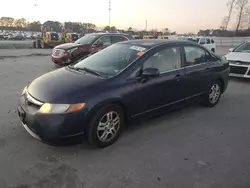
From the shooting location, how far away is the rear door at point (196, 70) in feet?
16.9

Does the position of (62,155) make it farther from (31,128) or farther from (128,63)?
(128,63)

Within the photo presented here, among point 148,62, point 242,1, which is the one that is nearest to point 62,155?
point 148,62

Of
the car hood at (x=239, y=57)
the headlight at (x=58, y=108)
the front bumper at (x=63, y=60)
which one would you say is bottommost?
the front bumper at (x=63, y=60)

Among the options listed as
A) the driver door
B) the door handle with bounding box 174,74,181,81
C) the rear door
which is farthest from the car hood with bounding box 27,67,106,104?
the rear door

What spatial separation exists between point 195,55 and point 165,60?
1080 millimetres

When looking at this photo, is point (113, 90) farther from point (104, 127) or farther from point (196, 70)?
point (196, 70)

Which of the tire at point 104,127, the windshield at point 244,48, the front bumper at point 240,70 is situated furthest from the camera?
the windshield at point 244,48

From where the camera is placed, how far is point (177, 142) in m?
4.20

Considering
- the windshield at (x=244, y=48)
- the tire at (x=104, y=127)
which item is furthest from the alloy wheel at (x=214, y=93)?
the windshield at (x=244, y=48)

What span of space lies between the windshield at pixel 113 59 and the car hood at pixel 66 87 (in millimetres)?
325

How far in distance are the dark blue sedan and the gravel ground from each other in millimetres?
305

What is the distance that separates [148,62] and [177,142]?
4.57 ft

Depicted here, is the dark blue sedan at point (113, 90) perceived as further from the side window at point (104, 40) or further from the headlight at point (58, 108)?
the side window at point (104, 40)

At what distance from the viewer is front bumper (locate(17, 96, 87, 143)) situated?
3.44 meters
